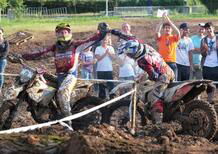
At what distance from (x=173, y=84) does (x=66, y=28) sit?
1893mm

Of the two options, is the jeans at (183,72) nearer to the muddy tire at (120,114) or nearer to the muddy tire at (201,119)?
the muddy tire at (120,114)

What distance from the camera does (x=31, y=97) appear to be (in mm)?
9344

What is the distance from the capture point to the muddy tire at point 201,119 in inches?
341

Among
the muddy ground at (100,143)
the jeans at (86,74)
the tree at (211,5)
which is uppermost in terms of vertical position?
the tree at (211,5)

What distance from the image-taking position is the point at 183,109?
9195mm

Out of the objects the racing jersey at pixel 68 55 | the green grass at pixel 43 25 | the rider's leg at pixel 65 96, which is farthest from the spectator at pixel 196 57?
the green grass at pixel 43 25

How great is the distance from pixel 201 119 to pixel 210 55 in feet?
11.1

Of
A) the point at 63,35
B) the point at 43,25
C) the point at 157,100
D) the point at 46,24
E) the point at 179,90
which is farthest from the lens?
the point at 46,24

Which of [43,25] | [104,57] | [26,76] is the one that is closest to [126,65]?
[104,57]

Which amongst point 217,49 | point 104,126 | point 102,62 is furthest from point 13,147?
point 217,49

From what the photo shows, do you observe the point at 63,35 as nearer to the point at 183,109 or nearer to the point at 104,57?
the point at 183,109

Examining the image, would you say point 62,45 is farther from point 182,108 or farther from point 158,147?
point 158,147

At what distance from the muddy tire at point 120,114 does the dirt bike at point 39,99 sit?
0.55ft

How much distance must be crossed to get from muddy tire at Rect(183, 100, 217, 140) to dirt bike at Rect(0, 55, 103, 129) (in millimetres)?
1509
